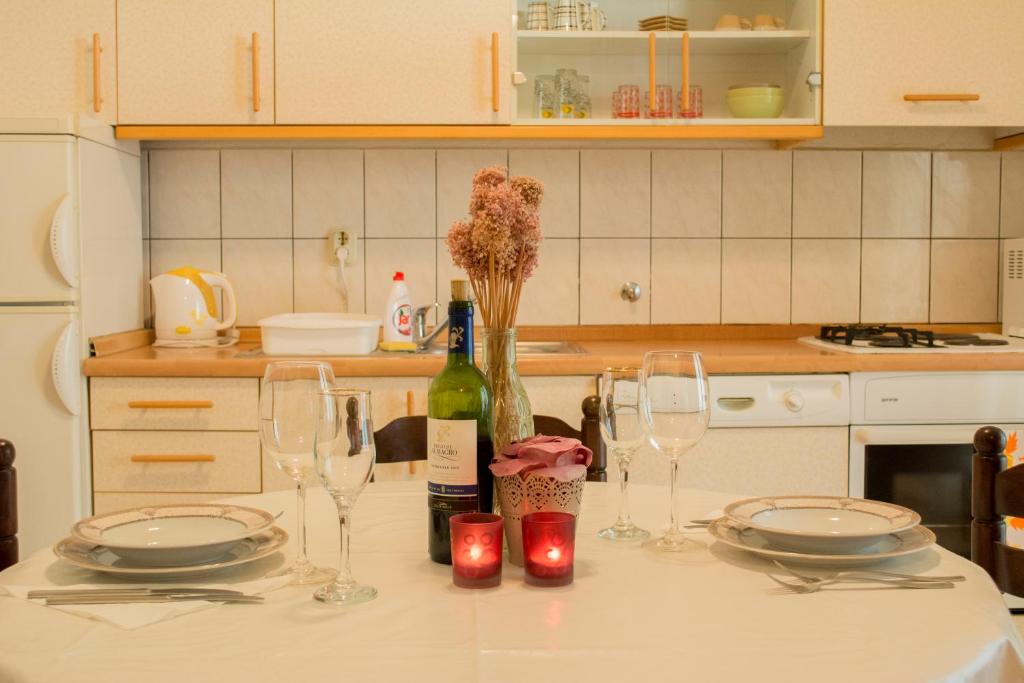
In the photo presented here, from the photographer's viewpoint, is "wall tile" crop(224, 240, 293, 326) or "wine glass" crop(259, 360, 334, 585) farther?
"wall tile" crop(224, 240, 293, 326)

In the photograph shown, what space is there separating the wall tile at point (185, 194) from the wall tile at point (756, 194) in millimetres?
1492

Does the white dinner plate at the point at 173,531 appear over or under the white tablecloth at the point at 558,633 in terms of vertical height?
over

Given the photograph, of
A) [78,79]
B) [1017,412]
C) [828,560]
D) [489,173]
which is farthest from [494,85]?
[828,560]

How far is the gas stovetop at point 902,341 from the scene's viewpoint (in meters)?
2.74

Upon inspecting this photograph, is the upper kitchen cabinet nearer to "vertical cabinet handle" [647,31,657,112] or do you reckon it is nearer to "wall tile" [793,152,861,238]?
"vertical cabinet handle" [647,31,657,112]

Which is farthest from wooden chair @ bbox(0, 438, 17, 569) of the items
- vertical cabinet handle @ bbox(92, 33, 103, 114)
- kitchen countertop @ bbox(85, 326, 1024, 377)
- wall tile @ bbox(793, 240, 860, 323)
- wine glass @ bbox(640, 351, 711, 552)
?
wall tile @ bbox(793, 240, 860, 323)

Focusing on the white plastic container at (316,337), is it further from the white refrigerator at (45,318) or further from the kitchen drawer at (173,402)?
the white refrigerator at (45,318)

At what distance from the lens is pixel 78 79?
282 cm

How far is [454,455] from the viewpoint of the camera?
45.0 inches

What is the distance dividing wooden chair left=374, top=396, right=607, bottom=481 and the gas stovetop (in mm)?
1202

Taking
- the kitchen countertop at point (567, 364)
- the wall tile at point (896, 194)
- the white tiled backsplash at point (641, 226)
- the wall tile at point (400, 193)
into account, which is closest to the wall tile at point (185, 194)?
the white tiled backsplash at point (641, 226)

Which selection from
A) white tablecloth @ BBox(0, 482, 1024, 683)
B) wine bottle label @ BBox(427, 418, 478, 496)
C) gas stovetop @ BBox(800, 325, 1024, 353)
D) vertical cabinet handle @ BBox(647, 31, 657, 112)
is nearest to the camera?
white tablecloth @ BBox(0, 482, 1024, 683)

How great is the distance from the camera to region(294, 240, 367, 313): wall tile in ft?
10.5

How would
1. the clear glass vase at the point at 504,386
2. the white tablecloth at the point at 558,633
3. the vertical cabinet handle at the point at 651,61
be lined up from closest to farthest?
the white tablecloth at the point at 558,633
the clear glass vase at the point at 504,386
the vertical cabinet handle at the point at 651,61
